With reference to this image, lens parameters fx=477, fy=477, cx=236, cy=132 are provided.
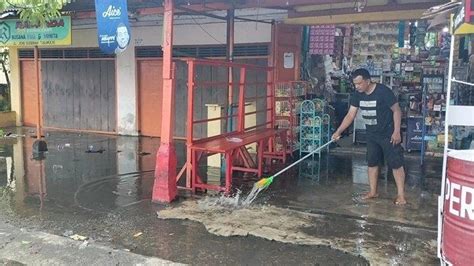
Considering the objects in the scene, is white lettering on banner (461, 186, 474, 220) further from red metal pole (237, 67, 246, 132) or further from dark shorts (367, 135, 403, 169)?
red metal pole (237, 67, 246, 132)

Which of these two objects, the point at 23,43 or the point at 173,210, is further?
the point at 23,43

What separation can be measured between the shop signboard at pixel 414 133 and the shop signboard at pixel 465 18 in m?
6.35

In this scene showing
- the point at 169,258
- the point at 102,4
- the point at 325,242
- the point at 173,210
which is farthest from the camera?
the point at 102,4

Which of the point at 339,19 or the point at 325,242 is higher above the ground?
the point at 339,19

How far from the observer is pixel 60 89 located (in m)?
14.0

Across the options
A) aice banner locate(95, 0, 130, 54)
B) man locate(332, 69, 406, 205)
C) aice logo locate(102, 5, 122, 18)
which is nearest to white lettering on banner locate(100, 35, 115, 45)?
aice banner locate(95, 0, 130, 54)

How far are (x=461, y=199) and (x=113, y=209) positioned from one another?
13.8ft

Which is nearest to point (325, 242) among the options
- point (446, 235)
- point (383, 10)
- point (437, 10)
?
point (446, 235)

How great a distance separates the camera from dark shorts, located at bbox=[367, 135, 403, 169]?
6.07m

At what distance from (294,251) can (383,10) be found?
5.40 metres

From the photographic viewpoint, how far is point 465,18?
297 cm

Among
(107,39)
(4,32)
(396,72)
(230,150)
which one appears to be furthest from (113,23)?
(396,72)

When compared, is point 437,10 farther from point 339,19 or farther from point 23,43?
point 23,43

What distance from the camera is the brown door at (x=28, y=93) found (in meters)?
14.5
